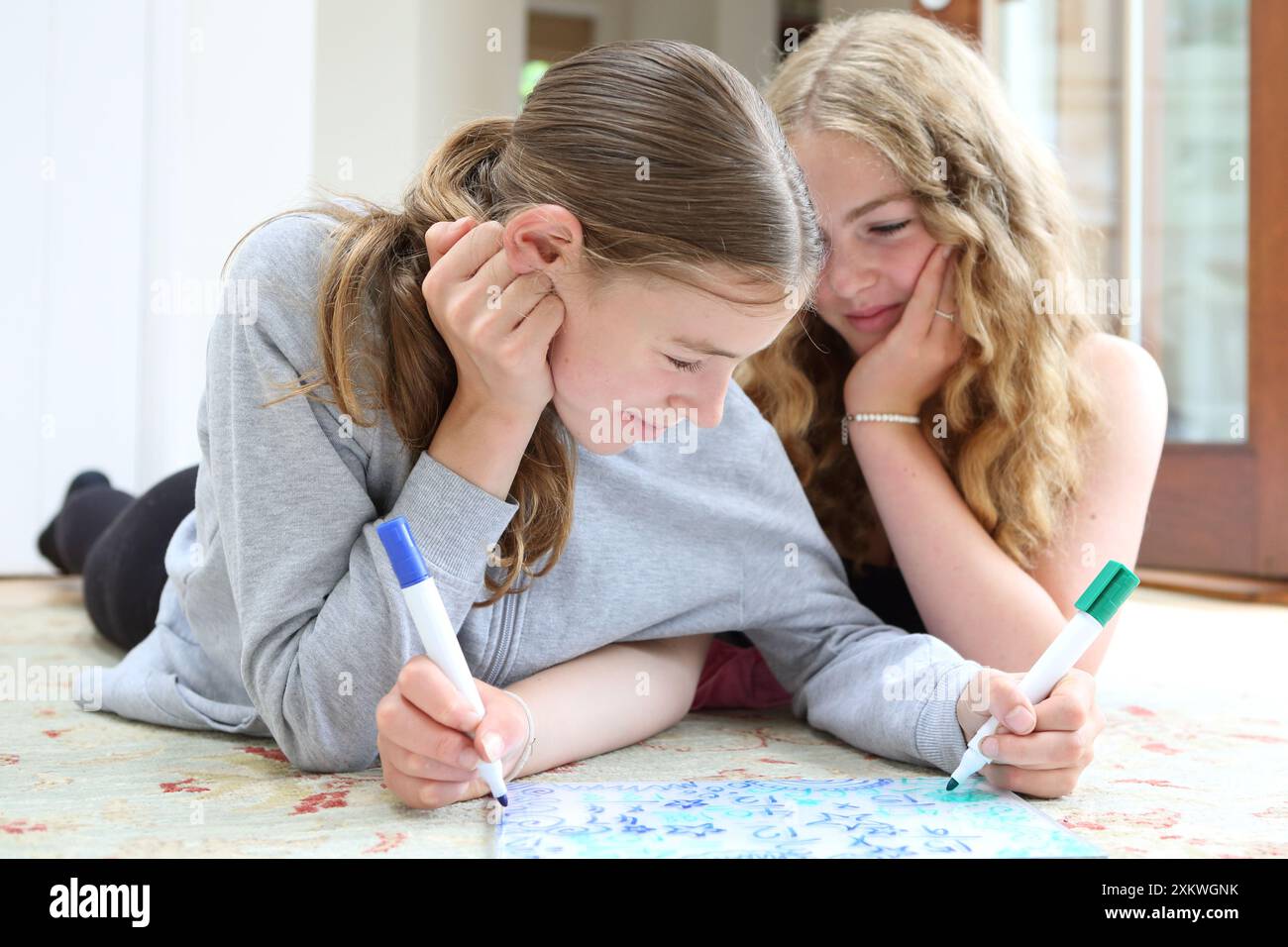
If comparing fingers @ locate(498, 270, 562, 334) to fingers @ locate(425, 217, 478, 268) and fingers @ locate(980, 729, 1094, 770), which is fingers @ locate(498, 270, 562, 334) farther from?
fingers @ locate(980, 729, 1094, 770)

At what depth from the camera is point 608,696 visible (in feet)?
2.86

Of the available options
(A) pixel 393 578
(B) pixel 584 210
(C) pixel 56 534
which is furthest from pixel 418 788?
(C) pixel 56 534

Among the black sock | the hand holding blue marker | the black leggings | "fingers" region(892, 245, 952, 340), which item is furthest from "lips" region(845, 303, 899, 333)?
the black sock

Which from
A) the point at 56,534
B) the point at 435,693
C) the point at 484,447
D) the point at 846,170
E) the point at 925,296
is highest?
the point at 846,170

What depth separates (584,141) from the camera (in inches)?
27.8

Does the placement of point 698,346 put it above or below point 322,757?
above

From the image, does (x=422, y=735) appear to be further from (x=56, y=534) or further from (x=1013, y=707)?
(x=56, y=534)

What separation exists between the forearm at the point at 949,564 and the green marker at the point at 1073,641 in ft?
0.74

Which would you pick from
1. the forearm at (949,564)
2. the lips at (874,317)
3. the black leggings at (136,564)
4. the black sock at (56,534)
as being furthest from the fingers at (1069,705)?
the black sock at (56,534)

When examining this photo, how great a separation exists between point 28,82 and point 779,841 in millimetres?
2184

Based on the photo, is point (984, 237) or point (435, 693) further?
point (984, 237)

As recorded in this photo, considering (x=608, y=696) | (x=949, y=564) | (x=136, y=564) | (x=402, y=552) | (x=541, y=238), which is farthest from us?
(x=136, y=564)

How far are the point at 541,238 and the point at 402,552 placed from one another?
0.70 feet
